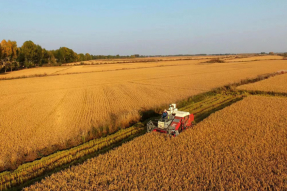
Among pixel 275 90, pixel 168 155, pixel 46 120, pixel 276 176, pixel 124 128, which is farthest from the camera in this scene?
pixel 275 90

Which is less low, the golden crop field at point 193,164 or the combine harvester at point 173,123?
the combine harvester at point 173,123

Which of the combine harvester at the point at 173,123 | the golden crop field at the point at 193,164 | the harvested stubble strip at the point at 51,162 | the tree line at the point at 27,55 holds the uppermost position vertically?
the tree line at the point at 27,55

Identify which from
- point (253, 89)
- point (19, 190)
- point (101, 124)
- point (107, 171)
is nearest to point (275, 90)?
point (253, 89)

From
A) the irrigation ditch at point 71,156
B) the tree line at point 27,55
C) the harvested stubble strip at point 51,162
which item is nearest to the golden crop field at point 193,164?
the irrigation ditch at point 71,156

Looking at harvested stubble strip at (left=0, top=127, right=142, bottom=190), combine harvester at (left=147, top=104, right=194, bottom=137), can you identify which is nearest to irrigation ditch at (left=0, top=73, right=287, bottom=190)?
harvested stubble strip at (left=0, top=127, right=142, bottom=190)

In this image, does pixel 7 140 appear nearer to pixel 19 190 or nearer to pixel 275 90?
pixel 19 190

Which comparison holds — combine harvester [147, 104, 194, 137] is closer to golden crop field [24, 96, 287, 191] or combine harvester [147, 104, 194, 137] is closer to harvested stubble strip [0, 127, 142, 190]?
golden crop field [24, 96, 287, 191]

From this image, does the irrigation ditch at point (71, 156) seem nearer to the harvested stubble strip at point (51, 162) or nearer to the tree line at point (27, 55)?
the harvested stubble strip at point (51, 162)
